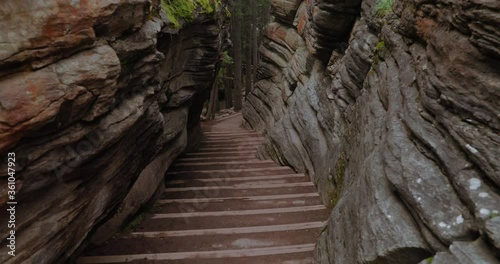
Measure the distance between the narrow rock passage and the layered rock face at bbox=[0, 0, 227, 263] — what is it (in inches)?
43.3

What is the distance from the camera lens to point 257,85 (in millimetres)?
17188

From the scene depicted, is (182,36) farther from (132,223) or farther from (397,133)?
(397,133)

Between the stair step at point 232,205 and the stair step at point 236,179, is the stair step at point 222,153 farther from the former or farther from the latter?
the stair step at point 232,205

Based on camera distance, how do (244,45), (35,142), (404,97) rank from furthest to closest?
(244,45), (404,97), (35,142)

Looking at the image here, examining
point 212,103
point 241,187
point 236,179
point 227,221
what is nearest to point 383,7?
point 241,187

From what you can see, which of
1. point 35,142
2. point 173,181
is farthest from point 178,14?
point 35,142

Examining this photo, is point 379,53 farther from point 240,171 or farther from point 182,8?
point 240,171

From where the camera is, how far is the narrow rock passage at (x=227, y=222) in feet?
17.5

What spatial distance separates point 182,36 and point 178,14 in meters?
0.74

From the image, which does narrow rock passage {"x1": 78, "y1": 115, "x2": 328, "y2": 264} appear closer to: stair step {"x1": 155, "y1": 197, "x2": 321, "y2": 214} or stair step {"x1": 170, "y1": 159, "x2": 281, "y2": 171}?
stair step {"x1": 155, "y1": 197, "x2": 321, "y2": 214}

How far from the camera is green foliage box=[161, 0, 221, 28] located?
6950 millimetres

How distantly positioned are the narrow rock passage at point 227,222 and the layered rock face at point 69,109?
3.61 feet

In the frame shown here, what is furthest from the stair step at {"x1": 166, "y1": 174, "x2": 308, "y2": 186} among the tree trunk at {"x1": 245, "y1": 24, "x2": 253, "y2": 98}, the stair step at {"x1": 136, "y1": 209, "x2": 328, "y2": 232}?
the tree trunk at {"x1": 245, "y1": 24, "x2": 253, "y2": 98}

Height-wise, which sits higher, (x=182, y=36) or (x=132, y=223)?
(x=182, y=36)
